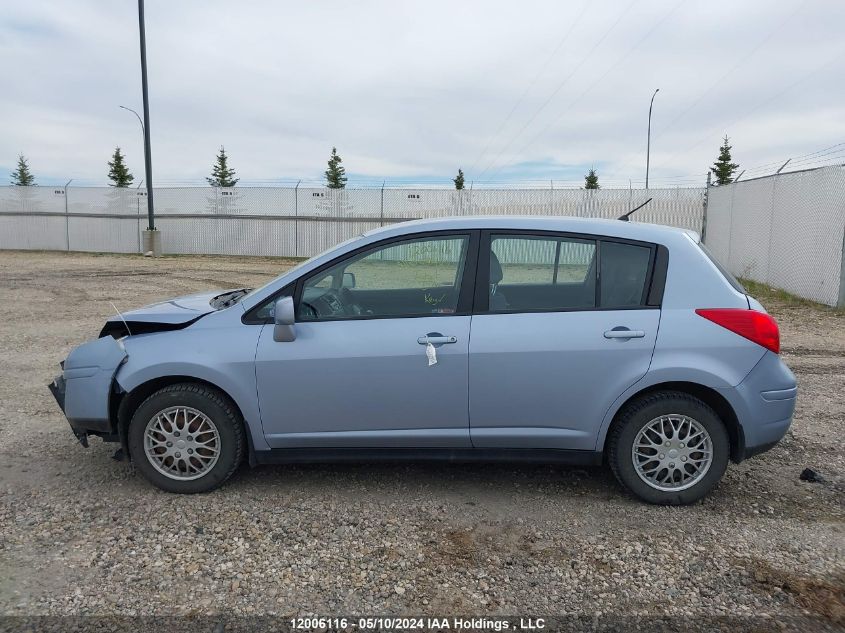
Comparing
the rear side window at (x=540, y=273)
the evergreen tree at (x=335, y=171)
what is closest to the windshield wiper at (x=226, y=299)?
the rear side window at (x=540, y=273)

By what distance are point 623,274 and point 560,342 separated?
572mm

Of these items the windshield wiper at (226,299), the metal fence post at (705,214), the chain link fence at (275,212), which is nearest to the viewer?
the windshield wiper at (226,299)

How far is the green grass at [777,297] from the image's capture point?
12.6 m

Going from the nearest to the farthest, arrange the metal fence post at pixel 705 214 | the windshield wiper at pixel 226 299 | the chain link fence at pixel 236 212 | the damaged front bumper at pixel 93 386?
the damaged front bumper at pixel 93 386 < the windshield wiper at pixel 226 299 < the metal fence post at pixel 705 214 < the chain link fence at pixel 236 212

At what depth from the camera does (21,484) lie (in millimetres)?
4285

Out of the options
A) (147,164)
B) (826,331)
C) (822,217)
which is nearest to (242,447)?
(826,331)

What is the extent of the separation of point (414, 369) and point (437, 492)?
2.84 feet

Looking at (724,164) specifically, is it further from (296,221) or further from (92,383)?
(92,383)

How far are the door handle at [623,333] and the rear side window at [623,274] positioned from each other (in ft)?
0.53

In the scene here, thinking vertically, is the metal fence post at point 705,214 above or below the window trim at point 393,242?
above

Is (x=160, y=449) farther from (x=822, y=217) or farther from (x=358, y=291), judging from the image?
(x=822, y=217)

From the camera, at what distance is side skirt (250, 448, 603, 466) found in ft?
13.0

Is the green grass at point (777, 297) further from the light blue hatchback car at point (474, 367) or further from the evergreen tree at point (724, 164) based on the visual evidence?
the evergreen tree at point (724, 164)

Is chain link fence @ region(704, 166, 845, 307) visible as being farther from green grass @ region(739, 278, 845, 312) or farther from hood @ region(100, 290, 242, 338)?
hood @ region(100, 290, 242, 338)
